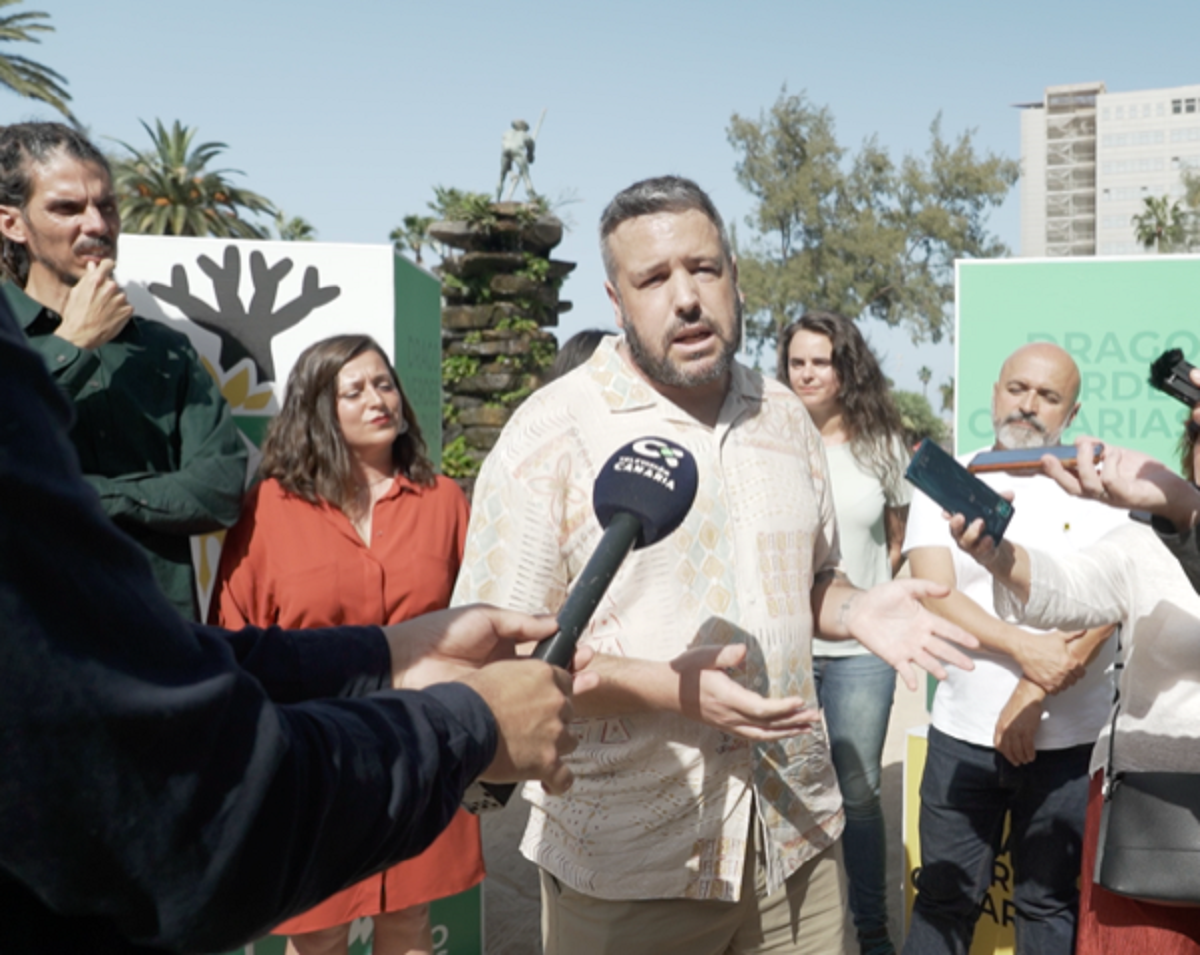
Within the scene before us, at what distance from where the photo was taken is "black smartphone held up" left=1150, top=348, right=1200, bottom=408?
2008 millimetres

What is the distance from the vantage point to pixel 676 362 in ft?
7.47

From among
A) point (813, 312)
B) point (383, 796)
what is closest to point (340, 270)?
point (813, 312)

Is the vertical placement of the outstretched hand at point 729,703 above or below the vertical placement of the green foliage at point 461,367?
below

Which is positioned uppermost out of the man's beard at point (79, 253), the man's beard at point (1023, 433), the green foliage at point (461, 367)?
the green foliage at point (461, 367)

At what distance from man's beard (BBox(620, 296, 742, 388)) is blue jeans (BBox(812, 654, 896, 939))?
2014mm

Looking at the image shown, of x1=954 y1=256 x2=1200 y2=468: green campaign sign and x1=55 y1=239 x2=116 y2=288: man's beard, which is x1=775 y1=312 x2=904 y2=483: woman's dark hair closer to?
x1=954 y1=256 x2=1200 y2=468: green campaign sign

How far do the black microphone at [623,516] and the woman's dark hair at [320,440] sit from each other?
5.88 ft

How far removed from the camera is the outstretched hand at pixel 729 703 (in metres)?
1.85

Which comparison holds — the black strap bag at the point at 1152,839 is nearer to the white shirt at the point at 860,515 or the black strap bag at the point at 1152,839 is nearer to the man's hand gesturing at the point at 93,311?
the white shirt at the point at 860,515

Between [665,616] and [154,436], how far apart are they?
1645 millimetres

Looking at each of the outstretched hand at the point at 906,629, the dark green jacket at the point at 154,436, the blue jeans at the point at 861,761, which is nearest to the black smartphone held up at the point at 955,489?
the outstretched hand at the point at 906,629

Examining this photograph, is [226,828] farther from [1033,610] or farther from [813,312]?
[813,312]

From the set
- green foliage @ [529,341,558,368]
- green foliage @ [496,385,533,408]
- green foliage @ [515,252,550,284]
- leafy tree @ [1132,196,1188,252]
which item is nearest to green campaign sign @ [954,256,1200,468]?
green foliage @ [496,385,533,408]

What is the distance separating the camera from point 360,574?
10.4 ft
